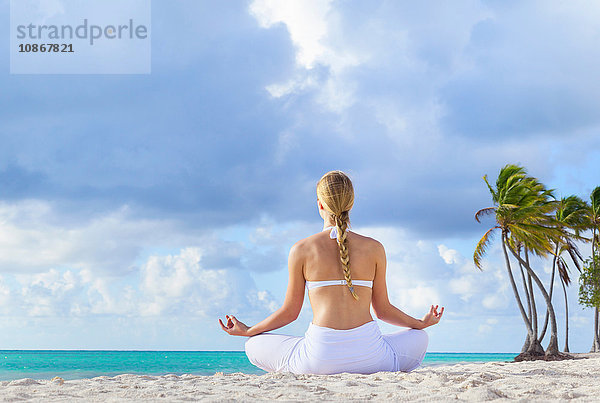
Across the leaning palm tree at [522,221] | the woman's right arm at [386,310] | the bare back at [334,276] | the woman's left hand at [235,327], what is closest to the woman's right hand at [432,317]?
the woman's right arm at [386,310]

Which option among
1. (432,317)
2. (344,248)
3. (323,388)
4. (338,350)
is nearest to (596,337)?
(432,317)

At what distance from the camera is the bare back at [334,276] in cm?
431

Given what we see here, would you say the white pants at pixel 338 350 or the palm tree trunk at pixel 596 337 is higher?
the white pants at pixel 338 350

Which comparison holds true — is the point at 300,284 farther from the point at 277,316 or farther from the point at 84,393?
the point at 84,393

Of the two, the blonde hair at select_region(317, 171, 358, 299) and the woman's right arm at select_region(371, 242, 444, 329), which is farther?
the woman's right arm at select_region(371, 242, 444, 329)

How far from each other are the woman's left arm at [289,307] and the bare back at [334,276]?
0.21ft

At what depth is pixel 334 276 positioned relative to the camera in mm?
4320

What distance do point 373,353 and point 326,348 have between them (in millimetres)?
389

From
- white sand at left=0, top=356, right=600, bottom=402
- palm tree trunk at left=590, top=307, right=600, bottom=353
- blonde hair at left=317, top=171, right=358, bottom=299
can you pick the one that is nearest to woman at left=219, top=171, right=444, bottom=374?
blonde hair at left=317, top=171, right=358, bottom=299

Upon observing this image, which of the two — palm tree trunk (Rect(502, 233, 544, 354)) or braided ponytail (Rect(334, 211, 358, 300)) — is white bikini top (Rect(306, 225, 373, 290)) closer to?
braided ponytail (Rect(334, 211, 358, 300))

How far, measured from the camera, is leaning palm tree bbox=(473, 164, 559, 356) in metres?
18.9

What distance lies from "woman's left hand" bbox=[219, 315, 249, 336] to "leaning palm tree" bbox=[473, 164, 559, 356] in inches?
625

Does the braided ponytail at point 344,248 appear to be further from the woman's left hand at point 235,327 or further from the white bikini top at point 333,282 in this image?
the woman's left hand at point 235,327

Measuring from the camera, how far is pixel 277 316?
14.7 ft
